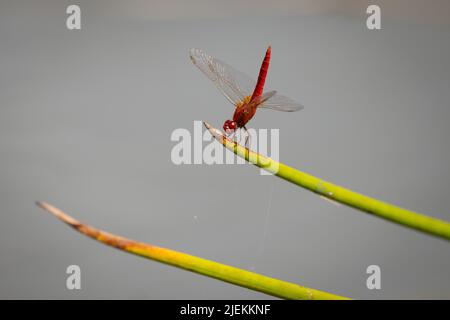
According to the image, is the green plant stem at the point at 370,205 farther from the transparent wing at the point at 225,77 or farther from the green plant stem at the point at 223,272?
the transparent wing at the point at 225,77

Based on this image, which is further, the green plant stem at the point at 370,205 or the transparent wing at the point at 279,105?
the transparent wing at the point at 279,105

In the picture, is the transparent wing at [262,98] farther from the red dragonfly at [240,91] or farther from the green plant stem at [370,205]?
the green plant stem at [370,205]

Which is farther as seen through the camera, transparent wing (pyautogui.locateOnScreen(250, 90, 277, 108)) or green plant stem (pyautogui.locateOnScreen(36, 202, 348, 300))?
transparent wing (pyautogui.locateOnScreen(250, 90, 277, 108))

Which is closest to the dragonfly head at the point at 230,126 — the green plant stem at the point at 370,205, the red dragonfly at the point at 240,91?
the red dragonfly at the point at 240,91

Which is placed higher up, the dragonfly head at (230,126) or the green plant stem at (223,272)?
the dragonfly head at (230,126)

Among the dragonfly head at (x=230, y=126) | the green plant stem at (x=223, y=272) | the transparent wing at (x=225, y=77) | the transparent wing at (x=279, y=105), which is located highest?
the transparent wing at (x=225, y=77)

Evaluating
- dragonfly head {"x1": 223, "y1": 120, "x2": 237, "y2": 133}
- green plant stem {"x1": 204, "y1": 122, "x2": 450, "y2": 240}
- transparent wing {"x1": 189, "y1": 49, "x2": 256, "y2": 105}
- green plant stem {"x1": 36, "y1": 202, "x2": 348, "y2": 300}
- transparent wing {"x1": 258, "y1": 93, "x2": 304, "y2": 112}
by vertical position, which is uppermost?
transparent wing {"x1": 189, "y1": 49, "x2": 256, "y2": 105}

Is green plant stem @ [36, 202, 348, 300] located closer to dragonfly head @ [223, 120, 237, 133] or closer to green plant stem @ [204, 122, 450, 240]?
green plant stem @ [204, 122, 450, 240]

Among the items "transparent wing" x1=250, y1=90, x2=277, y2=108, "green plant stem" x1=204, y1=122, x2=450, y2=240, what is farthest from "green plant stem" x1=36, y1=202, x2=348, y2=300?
"transparent wing" x1=250, y1=90, x2=277, y2=108

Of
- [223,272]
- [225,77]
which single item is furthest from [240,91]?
[223,272]
